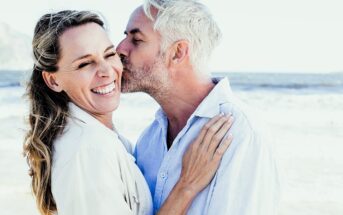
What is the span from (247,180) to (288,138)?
8213mm

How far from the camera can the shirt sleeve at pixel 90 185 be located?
2.38m

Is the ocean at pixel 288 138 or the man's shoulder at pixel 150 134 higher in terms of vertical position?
the man's shoulder at pixel 150 134

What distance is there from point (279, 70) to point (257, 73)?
137 cm

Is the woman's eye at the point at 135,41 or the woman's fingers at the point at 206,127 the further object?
the woman's eye at the point at 135,41

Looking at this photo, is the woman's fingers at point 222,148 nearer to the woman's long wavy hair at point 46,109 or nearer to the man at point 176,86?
the man at point 176,86

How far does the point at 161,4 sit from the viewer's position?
2.77 m

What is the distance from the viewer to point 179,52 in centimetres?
286

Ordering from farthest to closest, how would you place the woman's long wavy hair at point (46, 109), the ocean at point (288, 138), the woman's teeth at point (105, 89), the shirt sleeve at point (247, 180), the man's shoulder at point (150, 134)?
the ocean at point (288, 138) < the man's shoulder at point (150, 134) < the woman's teeth at point (105, 89) < the woman's long wavy hair at point (46, 109) < the shirt sleeve at point (247, 180)

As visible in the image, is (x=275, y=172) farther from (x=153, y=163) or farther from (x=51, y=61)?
(x=51, y=61)

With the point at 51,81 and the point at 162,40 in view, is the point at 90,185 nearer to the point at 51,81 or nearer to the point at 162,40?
the point at 51,81

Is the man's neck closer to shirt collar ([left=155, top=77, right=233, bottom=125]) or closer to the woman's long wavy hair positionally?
shirt collar ([left=155, top=77, right=233, bottom=125])

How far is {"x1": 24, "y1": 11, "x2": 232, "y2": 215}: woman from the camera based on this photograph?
2.40 metres

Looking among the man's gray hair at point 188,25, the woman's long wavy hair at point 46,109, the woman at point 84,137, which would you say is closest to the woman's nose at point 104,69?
the woman at point 84,137

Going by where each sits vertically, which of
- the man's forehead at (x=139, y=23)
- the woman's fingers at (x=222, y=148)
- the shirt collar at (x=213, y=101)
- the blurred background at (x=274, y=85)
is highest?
the man's forehead at (x=139, y=23)
